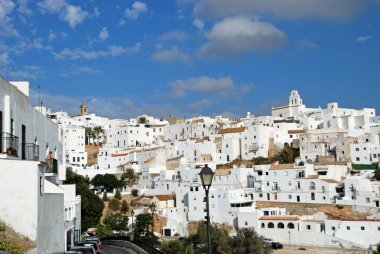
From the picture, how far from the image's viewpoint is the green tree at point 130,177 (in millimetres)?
77500

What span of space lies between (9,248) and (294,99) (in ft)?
330

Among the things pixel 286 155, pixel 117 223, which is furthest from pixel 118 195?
pixel 286 155

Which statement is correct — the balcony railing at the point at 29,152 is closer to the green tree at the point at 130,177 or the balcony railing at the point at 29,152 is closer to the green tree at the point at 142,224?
the green tree at the point at 142,224

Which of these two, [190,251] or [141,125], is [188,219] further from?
[141,125]

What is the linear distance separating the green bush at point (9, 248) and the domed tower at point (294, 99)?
98.0 metres

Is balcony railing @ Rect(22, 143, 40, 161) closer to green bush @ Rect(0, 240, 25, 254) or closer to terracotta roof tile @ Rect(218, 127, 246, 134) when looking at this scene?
green bush @ Rect(0, 240, 25, 254)

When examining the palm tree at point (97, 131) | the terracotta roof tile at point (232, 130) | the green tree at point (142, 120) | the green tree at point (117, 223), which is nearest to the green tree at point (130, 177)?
the terracotta roof tile at point (232, 130)

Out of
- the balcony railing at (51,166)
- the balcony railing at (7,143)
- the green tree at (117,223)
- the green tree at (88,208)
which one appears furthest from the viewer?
the green tree at (117,223)

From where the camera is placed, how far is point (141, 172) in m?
79.5

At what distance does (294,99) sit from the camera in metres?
108

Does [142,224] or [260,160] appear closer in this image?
[142,224]

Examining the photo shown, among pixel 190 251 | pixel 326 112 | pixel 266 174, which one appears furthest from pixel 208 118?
pixel 190 251

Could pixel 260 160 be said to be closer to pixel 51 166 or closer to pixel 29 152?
pixel 51 166

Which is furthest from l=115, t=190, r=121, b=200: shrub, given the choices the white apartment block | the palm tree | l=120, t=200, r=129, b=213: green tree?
the palm tree
